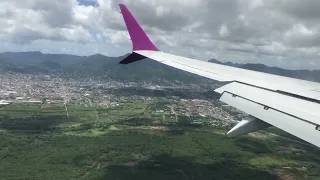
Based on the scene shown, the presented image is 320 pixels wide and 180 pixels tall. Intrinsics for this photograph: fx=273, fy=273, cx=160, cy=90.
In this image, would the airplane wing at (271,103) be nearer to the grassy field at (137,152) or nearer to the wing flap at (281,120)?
the wing flap at (281,120)

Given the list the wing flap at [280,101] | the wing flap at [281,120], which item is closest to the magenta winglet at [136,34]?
the wing flap at [280,101]

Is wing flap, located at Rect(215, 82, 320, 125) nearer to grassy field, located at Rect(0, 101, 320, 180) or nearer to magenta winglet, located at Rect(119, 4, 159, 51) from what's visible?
magenta winglet, located at Rect(119, 4, 159, 51)

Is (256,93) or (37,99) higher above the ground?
(256,93)

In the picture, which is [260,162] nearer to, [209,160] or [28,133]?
[209,160]

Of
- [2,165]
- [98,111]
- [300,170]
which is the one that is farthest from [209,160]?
[98,111]

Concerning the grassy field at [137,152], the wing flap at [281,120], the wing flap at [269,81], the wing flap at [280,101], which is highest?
the wing flap at [269,81]

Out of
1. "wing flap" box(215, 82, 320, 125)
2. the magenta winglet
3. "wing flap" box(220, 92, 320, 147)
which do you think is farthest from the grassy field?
"wing flap" box(220, 92, 320, 147)
